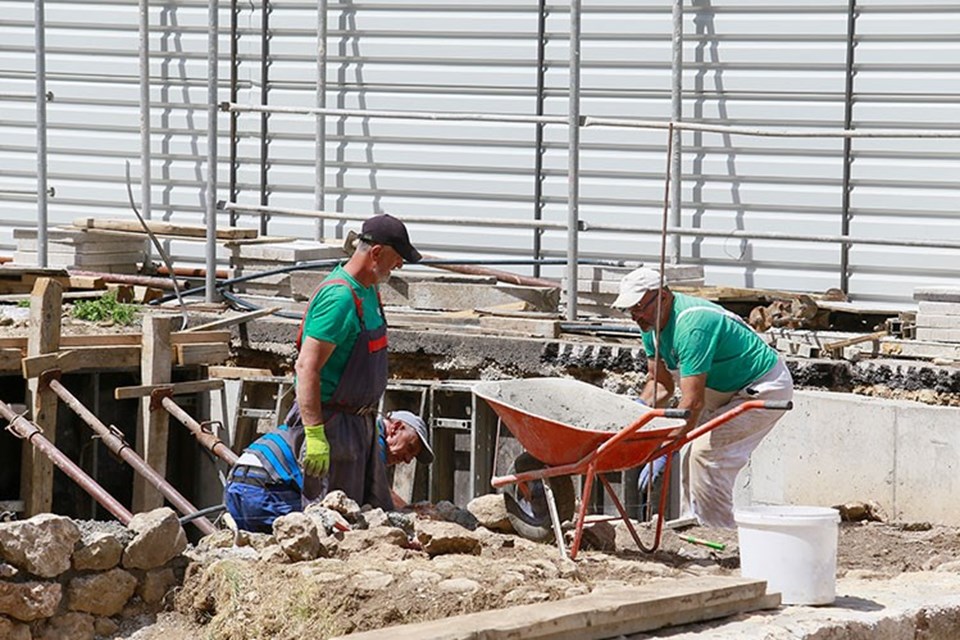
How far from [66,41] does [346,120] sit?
9.62ft

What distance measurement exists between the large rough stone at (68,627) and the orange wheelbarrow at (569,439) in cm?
194

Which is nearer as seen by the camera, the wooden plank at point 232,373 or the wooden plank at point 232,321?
the wooden plank at point 232,321

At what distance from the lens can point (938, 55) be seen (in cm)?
1307

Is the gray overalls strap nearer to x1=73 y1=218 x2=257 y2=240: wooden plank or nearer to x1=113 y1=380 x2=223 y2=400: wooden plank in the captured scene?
x1=113 y1=380 x2=223 y2=400: wooden plank

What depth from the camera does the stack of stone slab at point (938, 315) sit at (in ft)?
38.3

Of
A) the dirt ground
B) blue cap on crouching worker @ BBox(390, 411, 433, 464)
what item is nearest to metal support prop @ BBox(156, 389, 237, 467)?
blue cap on crouching worker @ BBox(390, 411, 433, 464)

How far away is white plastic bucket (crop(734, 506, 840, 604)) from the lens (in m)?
7.08

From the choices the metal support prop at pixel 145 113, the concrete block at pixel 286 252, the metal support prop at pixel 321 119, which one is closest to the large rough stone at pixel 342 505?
the concrete block at pixel 286 252

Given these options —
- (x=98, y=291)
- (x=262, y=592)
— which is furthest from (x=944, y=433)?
(x=98, y=291)

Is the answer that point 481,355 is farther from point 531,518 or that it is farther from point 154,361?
point 531,518

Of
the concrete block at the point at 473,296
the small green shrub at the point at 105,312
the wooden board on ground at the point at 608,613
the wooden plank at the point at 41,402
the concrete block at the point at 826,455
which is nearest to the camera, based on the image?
the wooden board on ground at the point at 608,613

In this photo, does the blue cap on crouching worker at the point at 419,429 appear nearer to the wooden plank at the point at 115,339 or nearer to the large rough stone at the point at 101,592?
the large rough stone at the point at 101,592

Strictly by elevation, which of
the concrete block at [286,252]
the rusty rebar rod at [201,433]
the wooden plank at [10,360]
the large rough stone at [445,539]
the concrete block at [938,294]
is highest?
the concrete block at [286,252]

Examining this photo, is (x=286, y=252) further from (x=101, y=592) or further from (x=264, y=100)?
(x=101, y=592)
